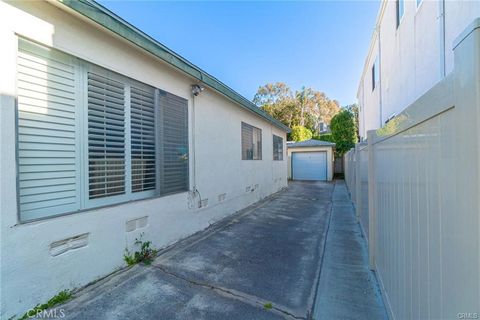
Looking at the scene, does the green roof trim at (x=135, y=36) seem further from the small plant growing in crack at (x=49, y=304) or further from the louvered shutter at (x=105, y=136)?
the small plant growing in crack at (x=49, y=304)

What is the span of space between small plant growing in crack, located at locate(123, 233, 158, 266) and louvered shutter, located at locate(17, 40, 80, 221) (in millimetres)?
1086

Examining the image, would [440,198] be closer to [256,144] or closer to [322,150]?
[256,144]

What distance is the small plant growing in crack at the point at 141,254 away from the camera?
3.45 metres

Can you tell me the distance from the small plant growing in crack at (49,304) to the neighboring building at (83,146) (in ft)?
0.19

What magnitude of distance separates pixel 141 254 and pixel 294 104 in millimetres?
29443

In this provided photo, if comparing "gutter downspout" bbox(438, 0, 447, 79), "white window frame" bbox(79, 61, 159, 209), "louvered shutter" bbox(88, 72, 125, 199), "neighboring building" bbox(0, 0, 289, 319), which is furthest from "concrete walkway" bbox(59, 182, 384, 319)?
"gutter downspout" bbox(438, 0, 447, 79)

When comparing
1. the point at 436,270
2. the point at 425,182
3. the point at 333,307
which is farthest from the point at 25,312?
the point at 425,182

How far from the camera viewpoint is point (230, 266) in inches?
136

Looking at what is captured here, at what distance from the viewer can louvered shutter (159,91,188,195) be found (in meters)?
4.26

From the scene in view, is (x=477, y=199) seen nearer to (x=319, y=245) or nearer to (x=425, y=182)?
(x=425, y=182)

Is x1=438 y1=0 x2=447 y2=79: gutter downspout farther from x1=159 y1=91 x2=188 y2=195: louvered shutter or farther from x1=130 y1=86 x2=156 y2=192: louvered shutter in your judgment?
x1=130 y1=86 x2=156 y2=192: louvered shutter

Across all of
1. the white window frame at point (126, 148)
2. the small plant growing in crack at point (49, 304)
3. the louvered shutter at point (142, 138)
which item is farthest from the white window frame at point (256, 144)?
the small plant growing in crack at point (49, 304)

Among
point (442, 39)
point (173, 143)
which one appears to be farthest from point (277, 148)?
point (173, 143)

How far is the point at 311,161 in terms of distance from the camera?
57.0ft
